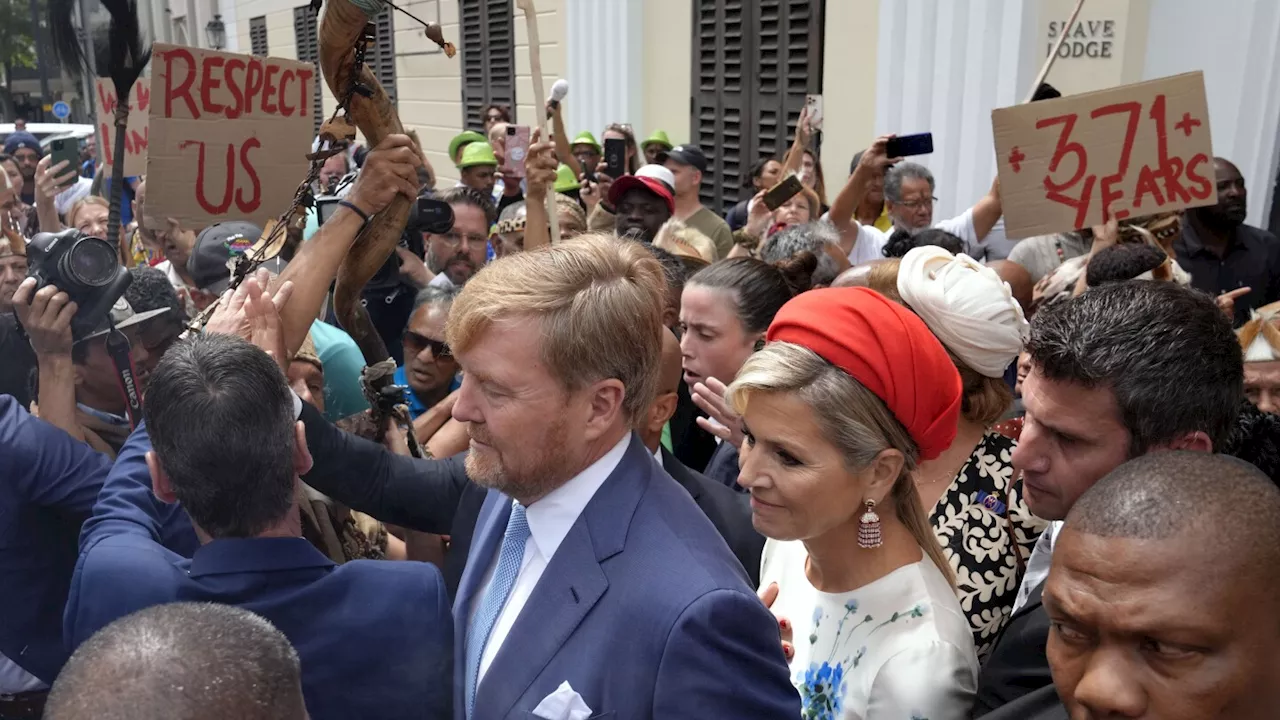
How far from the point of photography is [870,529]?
192cm

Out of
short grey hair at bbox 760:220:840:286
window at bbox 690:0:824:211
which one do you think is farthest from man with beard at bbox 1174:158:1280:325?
window at bbox 690:0:824:211

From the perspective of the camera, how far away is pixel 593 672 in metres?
1.52

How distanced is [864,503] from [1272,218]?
176 inches

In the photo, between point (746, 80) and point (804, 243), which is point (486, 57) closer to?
point (746, 80)

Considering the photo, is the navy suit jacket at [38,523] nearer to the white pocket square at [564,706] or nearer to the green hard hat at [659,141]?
the white pocket square at [564,706]

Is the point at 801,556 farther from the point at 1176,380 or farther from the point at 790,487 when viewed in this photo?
the point at 1176,380

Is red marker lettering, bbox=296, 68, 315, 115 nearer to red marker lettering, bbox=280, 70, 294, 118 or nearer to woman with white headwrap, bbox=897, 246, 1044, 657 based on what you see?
red marker lettering, bbox=280, 70, 294, 118

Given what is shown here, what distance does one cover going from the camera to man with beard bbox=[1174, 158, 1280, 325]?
4785mm

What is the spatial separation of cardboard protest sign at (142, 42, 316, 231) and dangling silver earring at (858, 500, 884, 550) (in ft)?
7.20

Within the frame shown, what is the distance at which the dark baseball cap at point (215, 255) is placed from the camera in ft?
12.2

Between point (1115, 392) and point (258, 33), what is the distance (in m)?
20.5

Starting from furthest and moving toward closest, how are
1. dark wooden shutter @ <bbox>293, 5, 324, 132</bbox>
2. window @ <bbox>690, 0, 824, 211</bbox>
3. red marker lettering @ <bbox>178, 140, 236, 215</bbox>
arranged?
dark wooden shutter @ <bbox>293, 5, 324, 132</bbox> → window @ <bbox>690, 0, 824, 211</bbox> → red marker lettering @ <bbox>178, 140, 236, 215</bbox>

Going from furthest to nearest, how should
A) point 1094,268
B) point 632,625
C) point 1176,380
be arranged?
point 1094,268, point 1176,380, point 632,625

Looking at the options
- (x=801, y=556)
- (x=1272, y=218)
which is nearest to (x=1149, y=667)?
(x=801, y=556)
